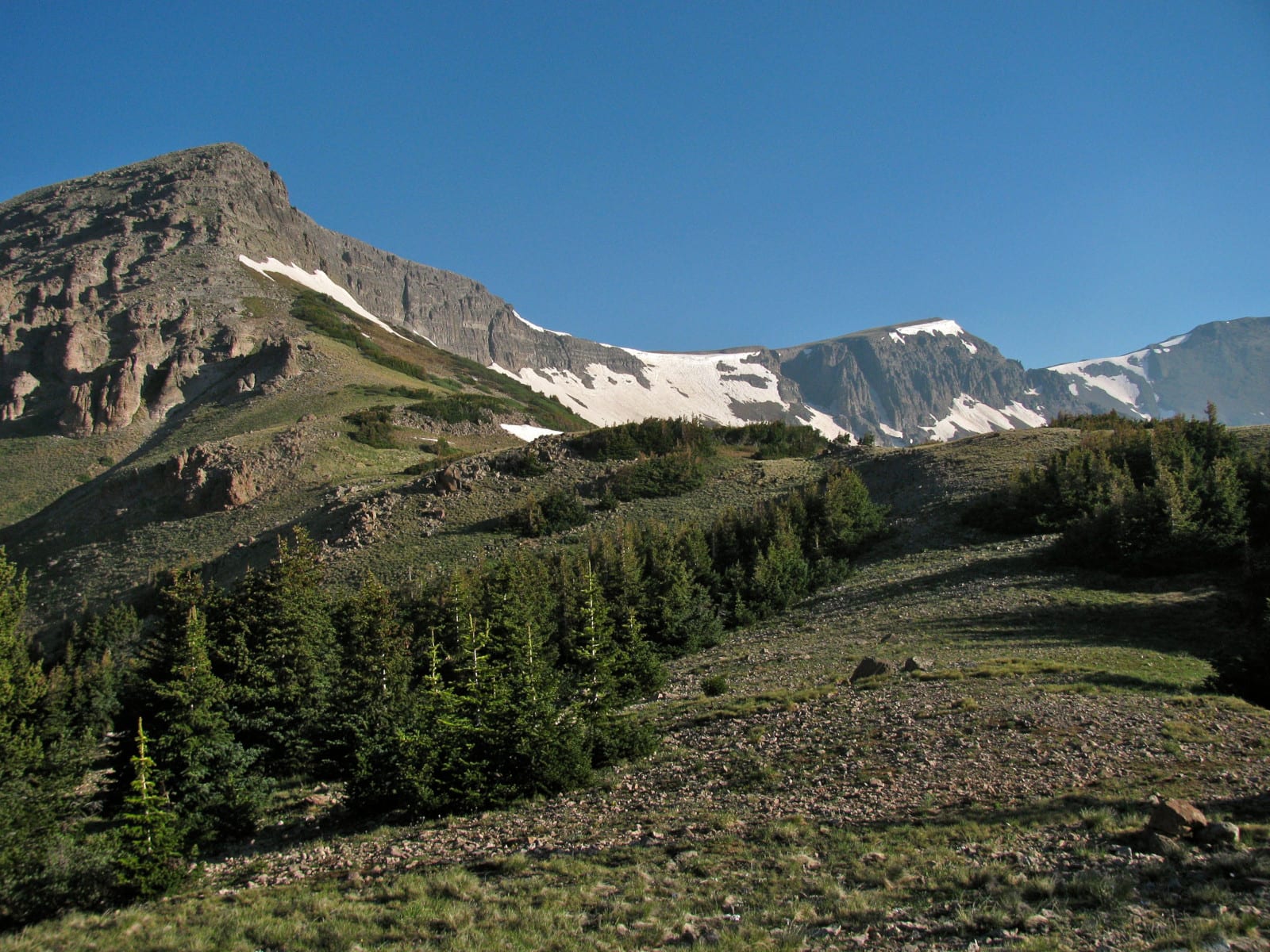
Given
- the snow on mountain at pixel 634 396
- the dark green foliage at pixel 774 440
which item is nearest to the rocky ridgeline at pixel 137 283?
the dark green foliage at pixel 774 440

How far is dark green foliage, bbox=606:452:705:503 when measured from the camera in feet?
158

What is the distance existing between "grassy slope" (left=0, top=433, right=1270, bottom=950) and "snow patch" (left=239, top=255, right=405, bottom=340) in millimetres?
100075

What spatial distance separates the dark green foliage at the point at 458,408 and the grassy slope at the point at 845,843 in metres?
53.3

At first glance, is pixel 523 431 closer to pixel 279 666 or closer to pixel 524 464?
pixel 524 464

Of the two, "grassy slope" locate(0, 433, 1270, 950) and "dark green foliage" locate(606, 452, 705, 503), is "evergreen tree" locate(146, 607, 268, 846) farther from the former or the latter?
"dark green foliage" locate(606, 452, 705, 503)

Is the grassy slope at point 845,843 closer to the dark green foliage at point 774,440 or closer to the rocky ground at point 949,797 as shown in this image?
the rocky ground at point 949,797

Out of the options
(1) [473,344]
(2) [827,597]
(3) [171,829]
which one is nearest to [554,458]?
(2) [827,597]

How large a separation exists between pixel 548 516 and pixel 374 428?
2400 cm

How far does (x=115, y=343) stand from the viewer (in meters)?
76.4

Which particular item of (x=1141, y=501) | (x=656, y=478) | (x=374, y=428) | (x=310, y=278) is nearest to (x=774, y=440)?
(x=656, y=478)

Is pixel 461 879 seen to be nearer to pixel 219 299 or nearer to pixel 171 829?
pixel 171 829

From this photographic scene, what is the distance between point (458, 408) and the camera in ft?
232

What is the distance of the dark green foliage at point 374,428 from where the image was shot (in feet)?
193

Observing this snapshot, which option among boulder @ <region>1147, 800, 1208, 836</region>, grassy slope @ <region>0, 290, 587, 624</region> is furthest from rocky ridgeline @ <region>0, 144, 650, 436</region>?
boulder @ <region>1147, 800, 1208, 836</region>
